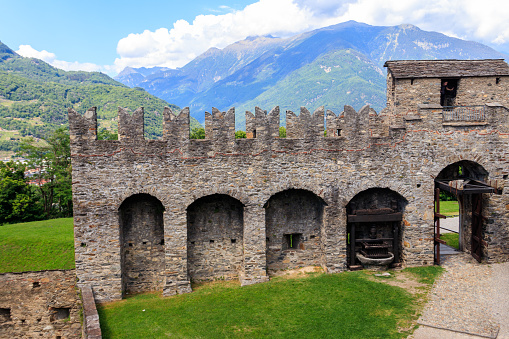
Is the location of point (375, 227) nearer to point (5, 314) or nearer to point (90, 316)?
point (90, 316)

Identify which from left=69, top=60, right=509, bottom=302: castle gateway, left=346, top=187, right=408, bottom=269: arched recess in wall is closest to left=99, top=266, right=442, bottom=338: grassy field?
left=69, top=60, right=509, bottom=302: castle gateway

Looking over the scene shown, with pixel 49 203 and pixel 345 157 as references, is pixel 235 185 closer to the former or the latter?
pixel 345 157

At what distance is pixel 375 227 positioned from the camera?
17.5 meters

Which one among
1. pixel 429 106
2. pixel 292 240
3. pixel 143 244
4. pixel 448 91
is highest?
pixel 448 91

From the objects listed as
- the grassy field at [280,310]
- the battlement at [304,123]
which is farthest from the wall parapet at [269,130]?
the grassy field at [280,310]

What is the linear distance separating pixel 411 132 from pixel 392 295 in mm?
6965

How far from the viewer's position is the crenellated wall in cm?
1502

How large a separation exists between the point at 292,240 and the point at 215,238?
3.59m

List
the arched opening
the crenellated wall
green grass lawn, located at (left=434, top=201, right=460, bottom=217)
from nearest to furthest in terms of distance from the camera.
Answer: the crenellated wall, the arched opening, green grass lawn, located at (left=434, top=201, right=460, bottom=217)

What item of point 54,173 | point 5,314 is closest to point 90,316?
point 5,314

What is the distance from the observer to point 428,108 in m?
16.5

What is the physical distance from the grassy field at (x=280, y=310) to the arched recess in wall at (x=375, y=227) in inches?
40.4

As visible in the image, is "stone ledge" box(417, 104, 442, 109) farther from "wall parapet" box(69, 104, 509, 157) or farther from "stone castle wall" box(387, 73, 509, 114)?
"stone castle wall" box(387, 73, 509, 114)

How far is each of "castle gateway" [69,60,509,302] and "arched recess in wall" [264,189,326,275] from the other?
0.16 feet
